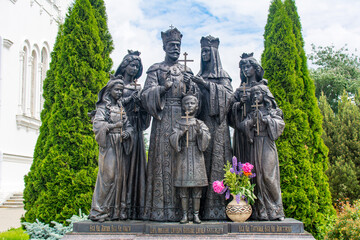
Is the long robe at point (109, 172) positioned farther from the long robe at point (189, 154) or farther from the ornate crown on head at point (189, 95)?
the ornate crown on head at point (189, 95)

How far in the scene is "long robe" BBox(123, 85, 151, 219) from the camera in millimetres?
6750

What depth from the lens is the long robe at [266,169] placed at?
6.35 m

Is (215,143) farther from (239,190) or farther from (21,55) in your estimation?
(21,55)

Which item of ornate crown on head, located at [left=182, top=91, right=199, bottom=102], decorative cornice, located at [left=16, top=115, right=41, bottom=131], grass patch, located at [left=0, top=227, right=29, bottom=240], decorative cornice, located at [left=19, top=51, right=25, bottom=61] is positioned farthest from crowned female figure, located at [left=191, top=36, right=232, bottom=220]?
decorative cornice, located at [left=19, top=51, right=25, bottom=61]

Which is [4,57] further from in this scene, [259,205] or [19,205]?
[259,205]

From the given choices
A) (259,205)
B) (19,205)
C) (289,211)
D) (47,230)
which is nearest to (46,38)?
(19,205)

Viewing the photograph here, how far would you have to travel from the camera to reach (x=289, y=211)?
981cm

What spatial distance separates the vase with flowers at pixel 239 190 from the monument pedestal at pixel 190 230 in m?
0.15

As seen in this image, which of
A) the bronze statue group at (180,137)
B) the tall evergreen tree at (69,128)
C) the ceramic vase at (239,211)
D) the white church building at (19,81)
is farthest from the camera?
the white church building at (19,81)

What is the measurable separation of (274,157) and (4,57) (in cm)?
1762

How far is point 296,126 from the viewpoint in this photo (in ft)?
34.0

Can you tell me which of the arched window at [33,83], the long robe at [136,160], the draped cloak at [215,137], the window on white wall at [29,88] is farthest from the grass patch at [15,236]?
the arched window at [33,83]

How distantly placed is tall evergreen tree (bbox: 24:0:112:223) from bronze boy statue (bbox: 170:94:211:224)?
435 centimetres

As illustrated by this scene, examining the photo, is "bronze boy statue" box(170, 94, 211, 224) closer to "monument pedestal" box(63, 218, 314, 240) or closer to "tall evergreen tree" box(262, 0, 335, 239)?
"monument pedestal" box(63, 218, 314, 240)
